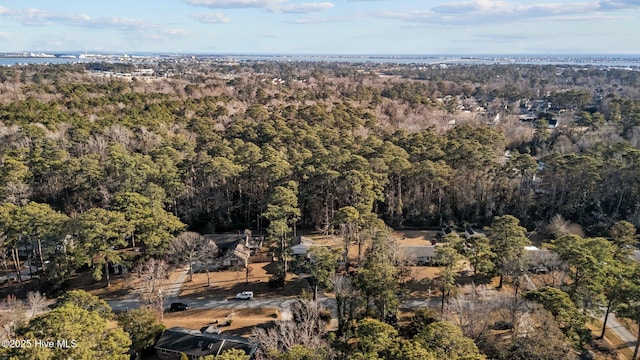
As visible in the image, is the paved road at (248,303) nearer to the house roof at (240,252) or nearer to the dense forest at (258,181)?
the dense forest at (258,181)

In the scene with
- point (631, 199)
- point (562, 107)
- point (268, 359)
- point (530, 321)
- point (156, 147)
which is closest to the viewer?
point (268, 359)

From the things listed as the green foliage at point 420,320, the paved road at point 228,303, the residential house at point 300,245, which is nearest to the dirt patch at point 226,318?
the paved road at point 228,303

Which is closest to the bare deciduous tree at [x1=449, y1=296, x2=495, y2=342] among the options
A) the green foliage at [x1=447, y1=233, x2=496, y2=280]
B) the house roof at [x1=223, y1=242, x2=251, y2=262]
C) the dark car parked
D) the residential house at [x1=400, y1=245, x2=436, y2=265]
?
the green foliage at [x1=447, y1=233, x2=496, y2=280]

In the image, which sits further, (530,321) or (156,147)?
(156,147)

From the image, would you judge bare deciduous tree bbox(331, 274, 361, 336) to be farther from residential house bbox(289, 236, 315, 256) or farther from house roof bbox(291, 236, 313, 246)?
house roof bbox(291, 236, 313, 246)

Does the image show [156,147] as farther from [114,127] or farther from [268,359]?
[268,359]

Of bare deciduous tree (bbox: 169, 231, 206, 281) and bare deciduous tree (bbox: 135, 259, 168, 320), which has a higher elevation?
bare deciduous tree (bbox: 169, 231, 206, 281)

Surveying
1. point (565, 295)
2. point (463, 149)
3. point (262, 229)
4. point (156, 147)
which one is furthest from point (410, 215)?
point (156, 147)
